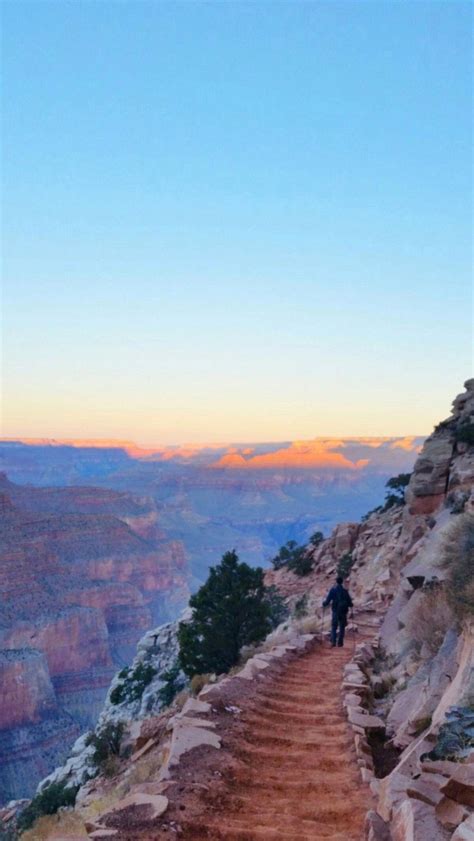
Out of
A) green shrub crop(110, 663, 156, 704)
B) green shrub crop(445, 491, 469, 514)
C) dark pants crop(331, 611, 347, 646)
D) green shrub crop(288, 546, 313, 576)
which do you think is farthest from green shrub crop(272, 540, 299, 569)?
dark pants crop(331, 611, 347, 646)

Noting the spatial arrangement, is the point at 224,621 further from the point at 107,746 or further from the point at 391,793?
the point at 391,793

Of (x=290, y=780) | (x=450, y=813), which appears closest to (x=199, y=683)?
(x=290, y=780)

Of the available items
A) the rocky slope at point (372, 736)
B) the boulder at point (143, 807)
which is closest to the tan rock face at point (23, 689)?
the rocky slope at point (372, 736)

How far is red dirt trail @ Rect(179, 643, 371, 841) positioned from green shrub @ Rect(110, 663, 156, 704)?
54.8 feet

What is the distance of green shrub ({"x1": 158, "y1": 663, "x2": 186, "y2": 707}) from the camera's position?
20281mm

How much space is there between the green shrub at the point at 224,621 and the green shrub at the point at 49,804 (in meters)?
4.09

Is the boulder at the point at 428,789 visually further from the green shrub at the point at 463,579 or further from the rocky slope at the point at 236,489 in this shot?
the rocky slope at the point at 236,489

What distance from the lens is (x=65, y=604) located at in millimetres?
73000

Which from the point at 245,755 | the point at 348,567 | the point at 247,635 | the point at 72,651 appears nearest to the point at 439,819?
the point at 245,755

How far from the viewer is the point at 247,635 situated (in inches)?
703

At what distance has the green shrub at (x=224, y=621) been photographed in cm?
1756

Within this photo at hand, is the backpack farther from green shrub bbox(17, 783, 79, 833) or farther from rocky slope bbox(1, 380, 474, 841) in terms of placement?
green shrub bbox(17, 783, 79, 833)

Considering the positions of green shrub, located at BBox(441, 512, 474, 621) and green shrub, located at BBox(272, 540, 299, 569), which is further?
green shrub, located at BBox(272, 540, 299, 569)

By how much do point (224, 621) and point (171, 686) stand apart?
437 centimetres
